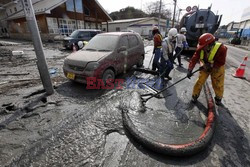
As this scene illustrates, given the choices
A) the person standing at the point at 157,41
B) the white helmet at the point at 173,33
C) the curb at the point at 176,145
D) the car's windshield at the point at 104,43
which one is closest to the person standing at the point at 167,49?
the white helmet at the point at 173,33

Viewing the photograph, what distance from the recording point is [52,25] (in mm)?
17078

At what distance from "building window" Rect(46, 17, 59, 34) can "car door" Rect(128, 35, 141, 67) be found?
52.4ft

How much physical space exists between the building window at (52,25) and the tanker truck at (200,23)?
53.4 feet

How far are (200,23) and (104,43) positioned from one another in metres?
7.55

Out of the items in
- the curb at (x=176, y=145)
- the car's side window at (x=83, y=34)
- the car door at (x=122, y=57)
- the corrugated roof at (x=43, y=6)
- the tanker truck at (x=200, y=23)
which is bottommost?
the curb at (x=176, y=145)

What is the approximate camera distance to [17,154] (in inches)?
77.7

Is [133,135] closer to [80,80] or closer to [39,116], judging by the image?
[39,116]

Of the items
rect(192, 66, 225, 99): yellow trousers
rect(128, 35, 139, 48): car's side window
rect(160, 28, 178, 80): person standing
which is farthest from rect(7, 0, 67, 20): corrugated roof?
rect(192, 66, 225, 99): yellow trousers

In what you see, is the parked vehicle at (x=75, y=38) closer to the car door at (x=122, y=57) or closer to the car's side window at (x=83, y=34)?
the car's side window at (x=83, y=34)

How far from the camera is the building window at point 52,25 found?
1662cm

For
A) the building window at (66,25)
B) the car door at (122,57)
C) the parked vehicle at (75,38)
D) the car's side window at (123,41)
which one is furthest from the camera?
the building window at (66,25)

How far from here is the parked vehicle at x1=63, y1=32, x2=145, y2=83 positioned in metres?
3.77

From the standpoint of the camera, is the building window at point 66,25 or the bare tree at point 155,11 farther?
the bare tree at point 155,11

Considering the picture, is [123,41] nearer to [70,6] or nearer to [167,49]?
[167,49]
